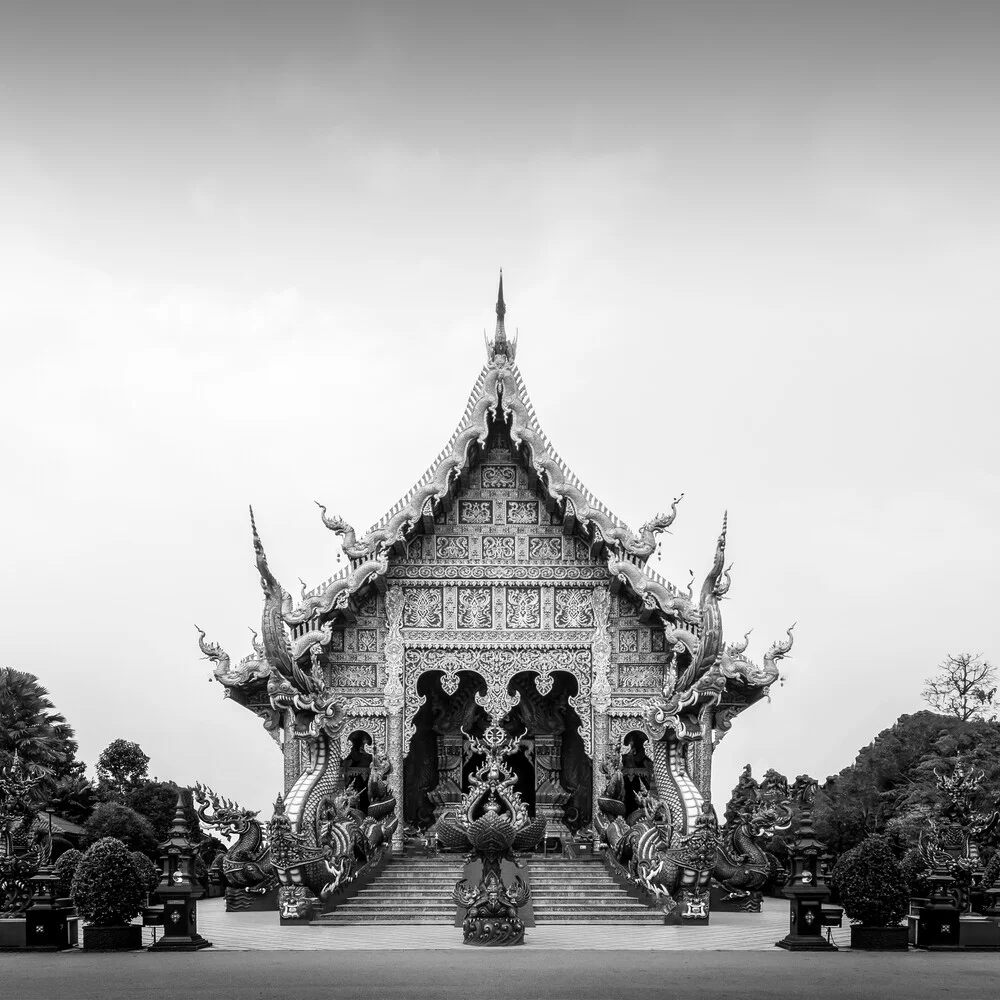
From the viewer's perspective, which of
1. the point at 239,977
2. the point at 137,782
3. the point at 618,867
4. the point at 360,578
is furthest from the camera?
the point at 137,782

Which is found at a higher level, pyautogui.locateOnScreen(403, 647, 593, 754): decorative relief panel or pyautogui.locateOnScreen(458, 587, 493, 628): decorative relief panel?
pyautogui.locateOnScreen(458, 587, 493, 628): decorative relief panel

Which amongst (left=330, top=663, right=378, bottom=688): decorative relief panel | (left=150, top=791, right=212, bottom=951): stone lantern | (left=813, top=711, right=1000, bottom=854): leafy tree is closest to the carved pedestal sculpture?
(left=150, top=791, right=212, bottom=951): stone lantern

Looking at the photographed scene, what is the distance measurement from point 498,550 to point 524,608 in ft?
2.99

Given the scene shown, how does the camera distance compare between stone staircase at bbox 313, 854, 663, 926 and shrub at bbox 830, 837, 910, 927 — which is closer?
shrub at bbox 830, 837, 910, 927

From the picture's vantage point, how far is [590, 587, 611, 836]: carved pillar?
61.0 feet

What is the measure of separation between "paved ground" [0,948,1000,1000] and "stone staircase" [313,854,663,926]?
10.9 ft

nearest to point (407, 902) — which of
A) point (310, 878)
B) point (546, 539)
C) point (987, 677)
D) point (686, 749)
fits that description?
point (310, 878)

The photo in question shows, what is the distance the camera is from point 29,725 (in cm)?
Answer: 2597

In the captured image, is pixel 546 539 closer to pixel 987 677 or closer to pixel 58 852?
pixel 58 852

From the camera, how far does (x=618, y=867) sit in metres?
17.2

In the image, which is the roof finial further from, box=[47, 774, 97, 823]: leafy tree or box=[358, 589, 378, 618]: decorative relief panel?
box=[47, 774, 97, 823]: leafy tree

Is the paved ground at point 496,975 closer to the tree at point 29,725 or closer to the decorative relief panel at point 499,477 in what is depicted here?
the decorative relief panel at point 499,477

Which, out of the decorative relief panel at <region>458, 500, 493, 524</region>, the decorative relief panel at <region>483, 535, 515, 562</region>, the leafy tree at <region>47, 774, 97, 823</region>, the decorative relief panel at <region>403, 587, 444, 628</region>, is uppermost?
the decorative relief panel at <region>458, 500, 493, 524</region>

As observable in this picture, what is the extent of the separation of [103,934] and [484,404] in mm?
8915
